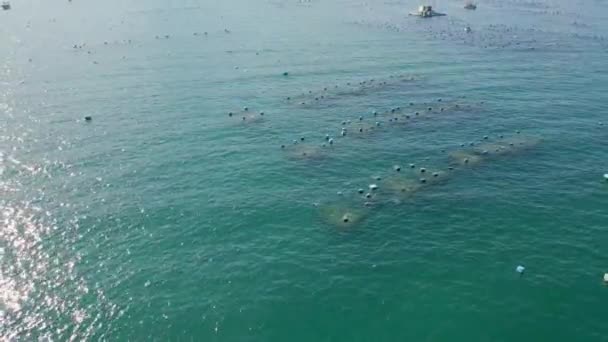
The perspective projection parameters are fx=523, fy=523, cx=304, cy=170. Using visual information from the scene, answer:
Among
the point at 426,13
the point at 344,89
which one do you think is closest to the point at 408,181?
the point at 344,89

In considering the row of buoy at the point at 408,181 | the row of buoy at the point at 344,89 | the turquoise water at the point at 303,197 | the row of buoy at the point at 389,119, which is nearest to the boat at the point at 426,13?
the turquoise water at the point at 303,197

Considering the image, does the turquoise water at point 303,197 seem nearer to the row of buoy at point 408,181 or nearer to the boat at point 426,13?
the row of buoy at point 408,181

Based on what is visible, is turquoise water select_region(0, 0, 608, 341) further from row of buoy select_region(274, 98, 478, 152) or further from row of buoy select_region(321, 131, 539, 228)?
row of buoy select_region(274, 98, 478, 152)

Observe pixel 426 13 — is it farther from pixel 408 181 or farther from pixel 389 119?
pixel 408 181

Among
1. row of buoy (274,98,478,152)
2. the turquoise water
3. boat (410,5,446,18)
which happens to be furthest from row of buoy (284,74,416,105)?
boat (410,5,446,18)

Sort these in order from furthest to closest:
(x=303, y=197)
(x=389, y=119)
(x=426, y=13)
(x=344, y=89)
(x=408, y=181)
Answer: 1. (x=426, y=13)
2. (x=344, y=89)
3. (x=389, y=119)
4. (x=408, y=181)
5. (x=303, y=197)

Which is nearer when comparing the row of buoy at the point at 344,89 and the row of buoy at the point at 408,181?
the row of buoy at the point at 408,181

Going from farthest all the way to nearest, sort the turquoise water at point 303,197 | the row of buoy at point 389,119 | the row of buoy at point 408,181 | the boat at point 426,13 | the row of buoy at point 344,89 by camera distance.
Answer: the boat at point 426,13, the row of buoy at point 344,89, the row of buoy at point 389,119, the row of buoy at point 408,181, the turquoise water at point 303,197

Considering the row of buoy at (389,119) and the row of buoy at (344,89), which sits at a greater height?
the row of buoy at (344,89)

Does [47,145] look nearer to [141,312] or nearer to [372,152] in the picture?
[141,312]
